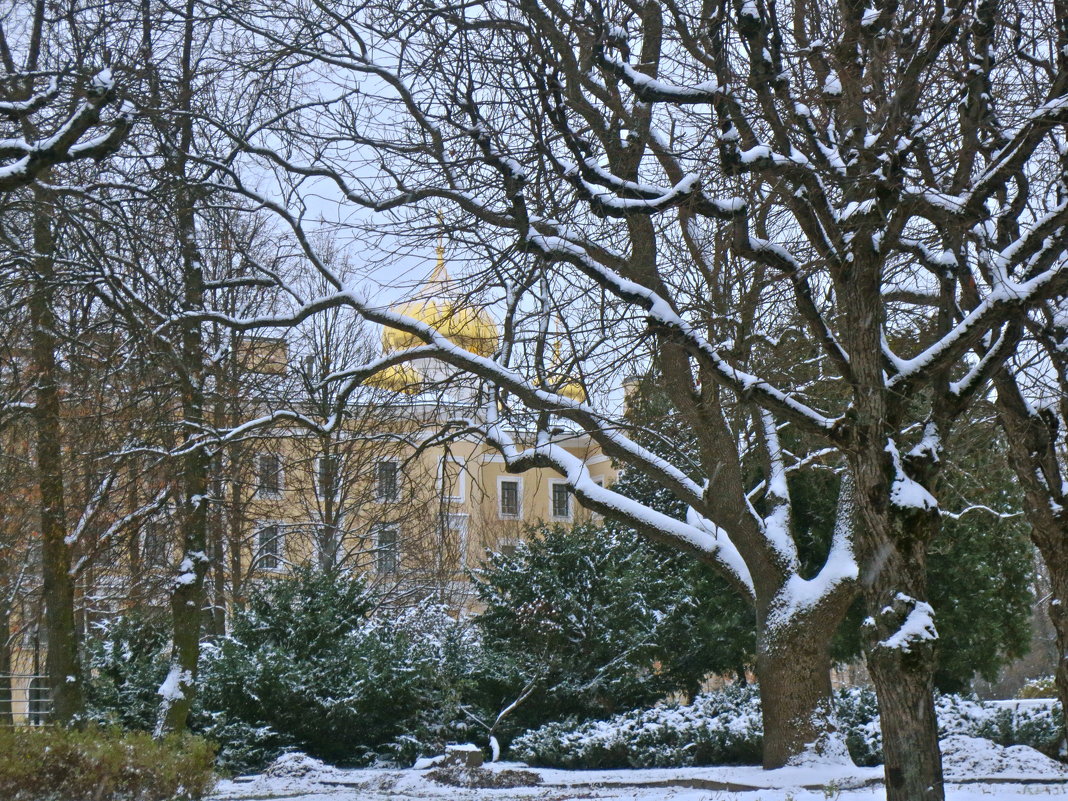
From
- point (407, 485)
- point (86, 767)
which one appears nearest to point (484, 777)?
point (86, 767)

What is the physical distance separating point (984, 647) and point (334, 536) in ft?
45.4

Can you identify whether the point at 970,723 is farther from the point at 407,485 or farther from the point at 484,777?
the point at 407,485

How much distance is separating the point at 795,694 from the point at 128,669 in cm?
1042

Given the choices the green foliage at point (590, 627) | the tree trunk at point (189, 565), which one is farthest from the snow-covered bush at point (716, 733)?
the tree trunk at point (189, 565)

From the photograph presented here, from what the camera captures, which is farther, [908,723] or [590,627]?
[590,627]

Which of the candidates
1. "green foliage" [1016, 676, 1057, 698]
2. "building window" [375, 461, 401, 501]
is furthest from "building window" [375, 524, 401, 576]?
"green foliage" [1016, 676, 1057, 698]

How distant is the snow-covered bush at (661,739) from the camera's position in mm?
13648

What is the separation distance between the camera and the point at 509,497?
145 feet

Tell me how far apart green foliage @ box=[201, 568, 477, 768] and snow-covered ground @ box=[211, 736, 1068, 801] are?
1141mm

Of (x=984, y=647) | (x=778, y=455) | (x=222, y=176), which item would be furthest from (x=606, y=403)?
(x=984, y=647)

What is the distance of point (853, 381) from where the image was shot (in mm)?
6574

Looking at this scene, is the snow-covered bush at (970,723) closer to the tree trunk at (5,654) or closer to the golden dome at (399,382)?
the golden dome at (399,382)

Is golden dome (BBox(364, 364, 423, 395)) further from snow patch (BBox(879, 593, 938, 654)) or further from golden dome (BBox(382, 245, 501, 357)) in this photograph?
snow patch (BBox(879, 593, 938, 654))

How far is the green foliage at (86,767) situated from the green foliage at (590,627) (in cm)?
747
